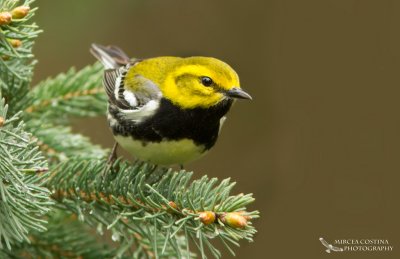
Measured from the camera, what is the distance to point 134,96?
2.47 m

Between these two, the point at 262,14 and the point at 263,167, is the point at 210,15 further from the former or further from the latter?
the point at 263,167

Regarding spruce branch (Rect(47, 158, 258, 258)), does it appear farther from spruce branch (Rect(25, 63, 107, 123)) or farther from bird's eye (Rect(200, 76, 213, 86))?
bird's eye (Rect(200, 76, 213, 86))

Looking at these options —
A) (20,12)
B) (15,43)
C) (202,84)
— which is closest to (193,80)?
(202,84)

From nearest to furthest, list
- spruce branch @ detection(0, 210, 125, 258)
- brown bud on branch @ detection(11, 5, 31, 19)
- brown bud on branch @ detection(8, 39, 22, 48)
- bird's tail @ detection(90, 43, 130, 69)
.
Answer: brown bud on branch @ detection(11, 5, 31, 19) → brown bud on branch @ detection(8, 39, 22, 48) → spruce branch @ detection(0, 210, 125, 258) → bird's tail @ detection(90, 43, 130, 69)

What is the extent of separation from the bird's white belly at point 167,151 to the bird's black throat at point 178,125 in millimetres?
16

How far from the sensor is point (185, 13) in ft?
16.8

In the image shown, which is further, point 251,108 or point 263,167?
point 251,108

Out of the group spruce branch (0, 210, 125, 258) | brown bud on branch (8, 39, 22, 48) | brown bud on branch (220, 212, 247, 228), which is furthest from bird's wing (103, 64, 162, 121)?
brown bud on branch (220, 212, 247, 228)

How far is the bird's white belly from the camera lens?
2186mm

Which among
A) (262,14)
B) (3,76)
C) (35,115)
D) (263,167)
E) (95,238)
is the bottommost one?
(263,167)

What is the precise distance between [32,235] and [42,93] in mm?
570

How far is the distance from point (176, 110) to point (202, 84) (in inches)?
5.4

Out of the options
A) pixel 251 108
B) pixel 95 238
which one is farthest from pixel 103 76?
pixel 251 108

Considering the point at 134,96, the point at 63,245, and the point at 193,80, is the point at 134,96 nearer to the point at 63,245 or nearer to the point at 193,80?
the point at 193,80
